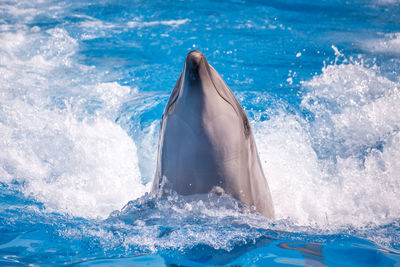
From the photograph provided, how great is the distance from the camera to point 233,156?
2779 mm

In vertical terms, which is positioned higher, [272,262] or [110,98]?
[110,98]

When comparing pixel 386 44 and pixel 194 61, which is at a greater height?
pixel 386 44

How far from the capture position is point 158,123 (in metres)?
7.55

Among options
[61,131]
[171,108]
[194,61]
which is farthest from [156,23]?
[194,61]

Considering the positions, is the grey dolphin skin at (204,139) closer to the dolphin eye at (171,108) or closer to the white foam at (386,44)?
the dolphin eye at (171,108)

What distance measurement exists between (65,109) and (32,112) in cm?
67

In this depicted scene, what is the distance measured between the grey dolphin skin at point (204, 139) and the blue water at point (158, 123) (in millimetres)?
162

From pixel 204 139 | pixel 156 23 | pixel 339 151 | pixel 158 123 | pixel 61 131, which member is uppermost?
pixel 156 23

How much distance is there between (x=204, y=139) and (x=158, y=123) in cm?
500

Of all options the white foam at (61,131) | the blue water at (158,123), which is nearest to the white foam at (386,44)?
the blue water at (158,123)

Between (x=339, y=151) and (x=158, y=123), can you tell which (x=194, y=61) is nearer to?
(x=339, y=151)

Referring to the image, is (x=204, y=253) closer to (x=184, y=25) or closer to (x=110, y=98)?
(x=110, y=98)

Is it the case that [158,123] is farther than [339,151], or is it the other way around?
[158,123]

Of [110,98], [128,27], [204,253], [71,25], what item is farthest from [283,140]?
[71,25]
